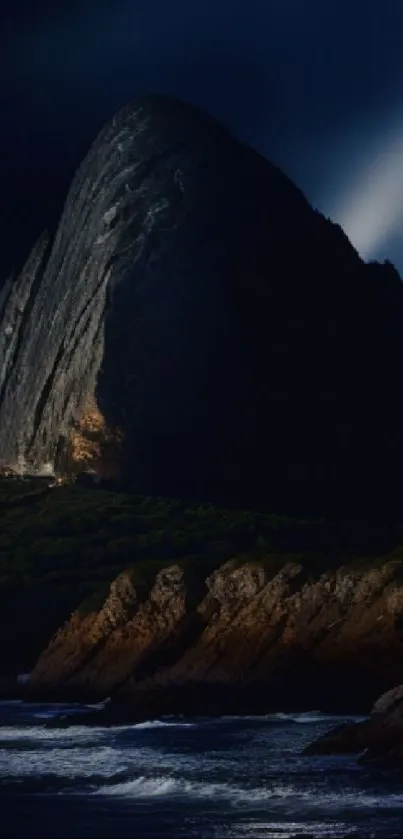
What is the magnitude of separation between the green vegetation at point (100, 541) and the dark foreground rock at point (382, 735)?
53.1 meters

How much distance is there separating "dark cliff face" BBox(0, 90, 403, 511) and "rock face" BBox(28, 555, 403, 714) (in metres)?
73.2

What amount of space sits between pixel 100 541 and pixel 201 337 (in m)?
47.9

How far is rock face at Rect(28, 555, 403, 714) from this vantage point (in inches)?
2039

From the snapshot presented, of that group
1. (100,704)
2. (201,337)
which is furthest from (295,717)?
(201,337)

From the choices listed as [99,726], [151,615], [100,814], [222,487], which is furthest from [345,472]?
[100,814]

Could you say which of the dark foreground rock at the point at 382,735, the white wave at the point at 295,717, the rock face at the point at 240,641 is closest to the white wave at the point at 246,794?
the dark foreground rock at the point at 382,735

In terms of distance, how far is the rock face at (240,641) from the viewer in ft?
170

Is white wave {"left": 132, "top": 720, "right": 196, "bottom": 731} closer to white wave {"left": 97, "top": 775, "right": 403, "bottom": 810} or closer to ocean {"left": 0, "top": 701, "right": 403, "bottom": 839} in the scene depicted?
ocean {"left": 0, "top": 701, "right": 403, "bottom": 839}

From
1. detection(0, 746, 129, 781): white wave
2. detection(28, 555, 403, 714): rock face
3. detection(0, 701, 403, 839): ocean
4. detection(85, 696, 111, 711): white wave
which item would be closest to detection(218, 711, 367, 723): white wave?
detection(0, 701, 403, 839): ocean

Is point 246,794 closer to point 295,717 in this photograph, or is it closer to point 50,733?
point 295,717

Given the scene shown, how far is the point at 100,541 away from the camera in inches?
4333

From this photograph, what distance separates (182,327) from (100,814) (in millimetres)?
121543

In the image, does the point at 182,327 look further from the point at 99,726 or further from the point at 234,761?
the point at 234,761

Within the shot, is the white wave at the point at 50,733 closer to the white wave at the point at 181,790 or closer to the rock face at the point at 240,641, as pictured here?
the rock face at the point at 240,641
